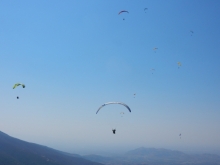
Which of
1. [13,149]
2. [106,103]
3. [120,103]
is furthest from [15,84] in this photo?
[13,149]

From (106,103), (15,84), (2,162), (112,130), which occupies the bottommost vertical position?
(2,162)

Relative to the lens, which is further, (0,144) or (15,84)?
(0,144)

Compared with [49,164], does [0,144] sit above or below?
above

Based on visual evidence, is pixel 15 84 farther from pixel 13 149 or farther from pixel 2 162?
pixel 13 149

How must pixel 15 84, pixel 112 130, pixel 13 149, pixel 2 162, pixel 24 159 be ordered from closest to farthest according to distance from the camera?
pixel 112 130, pixel 15 84, pixel 2 162, pixel 24 159, pixel 13 149

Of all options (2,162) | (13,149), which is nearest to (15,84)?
(2,162)

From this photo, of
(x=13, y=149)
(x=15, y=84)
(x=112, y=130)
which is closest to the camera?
(x=112, y=130)

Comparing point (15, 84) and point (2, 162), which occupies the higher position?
point (15, 84)

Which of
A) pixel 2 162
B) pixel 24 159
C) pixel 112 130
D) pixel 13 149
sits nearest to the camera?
pixel 112 130

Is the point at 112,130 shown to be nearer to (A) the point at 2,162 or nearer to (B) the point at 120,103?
(B) the point at 120,103
